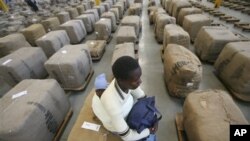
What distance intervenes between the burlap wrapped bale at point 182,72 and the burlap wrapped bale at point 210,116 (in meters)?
0.56

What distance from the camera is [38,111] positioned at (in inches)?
83.0

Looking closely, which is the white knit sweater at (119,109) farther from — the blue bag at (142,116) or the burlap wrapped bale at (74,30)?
the burlap wrapped bale at (74,30)

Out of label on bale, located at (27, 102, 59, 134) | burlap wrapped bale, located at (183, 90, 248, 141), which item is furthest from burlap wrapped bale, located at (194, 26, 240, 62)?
label on bale, located at (27, 102, 59, 134)

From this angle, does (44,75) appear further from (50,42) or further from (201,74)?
(201,74)

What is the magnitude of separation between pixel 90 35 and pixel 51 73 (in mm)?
3728

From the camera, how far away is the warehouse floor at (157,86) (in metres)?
2.56

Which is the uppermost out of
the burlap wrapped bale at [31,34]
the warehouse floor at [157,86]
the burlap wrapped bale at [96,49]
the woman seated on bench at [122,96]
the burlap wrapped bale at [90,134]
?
the woman seated on bench at [122,96]

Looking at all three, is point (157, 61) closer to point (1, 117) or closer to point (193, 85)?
point (193, 85)

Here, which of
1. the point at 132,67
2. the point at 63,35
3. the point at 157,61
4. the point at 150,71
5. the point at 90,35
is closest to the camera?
the point at 132,67

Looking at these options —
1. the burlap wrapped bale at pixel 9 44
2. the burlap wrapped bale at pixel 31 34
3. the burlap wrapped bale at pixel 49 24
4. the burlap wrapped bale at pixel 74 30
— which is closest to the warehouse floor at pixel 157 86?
the burlap wrapped bale at pixel 74 30

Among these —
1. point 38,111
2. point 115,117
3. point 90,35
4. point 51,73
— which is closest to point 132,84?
point 115,117

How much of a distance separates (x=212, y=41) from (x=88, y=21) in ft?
15.5

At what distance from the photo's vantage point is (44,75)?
4016mm

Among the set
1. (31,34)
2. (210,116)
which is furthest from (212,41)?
(31,34)
